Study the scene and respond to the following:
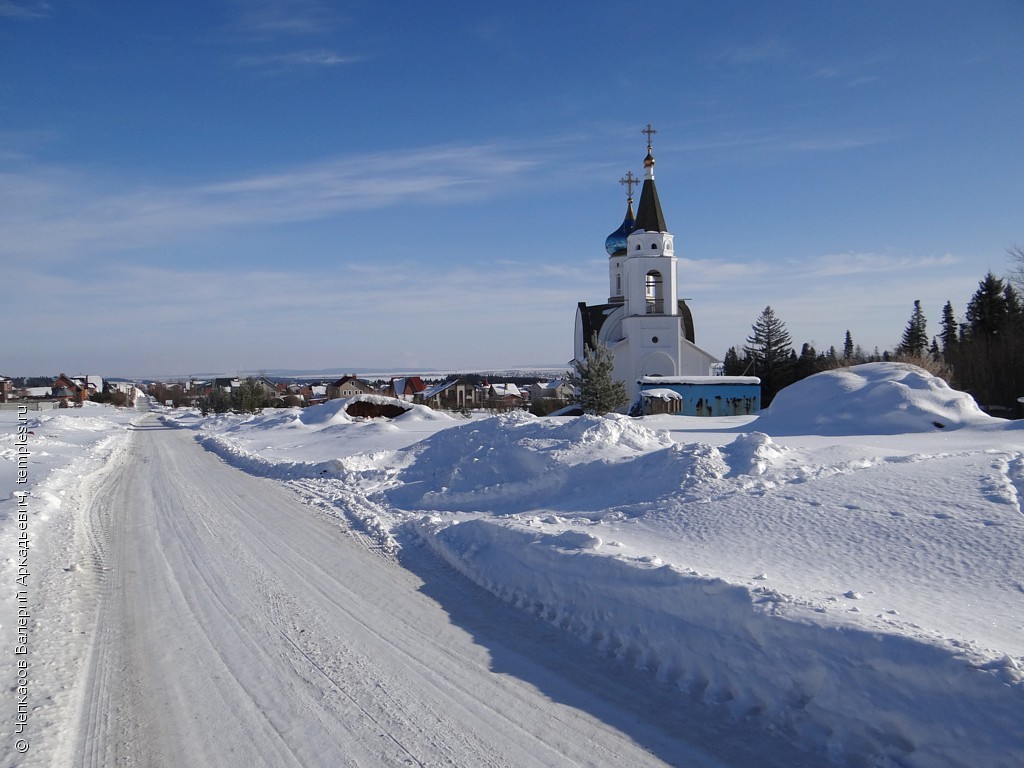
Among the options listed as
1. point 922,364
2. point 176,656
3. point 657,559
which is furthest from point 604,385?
point 176,656

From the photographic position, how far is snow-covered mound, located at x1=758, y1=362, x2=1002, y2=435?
17.4 metres

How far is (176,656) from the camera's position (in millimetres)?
5324

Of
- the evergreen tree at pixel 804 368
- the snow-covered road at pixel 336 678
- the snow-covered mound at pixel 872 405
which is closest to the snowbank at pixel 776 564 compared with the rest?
the snow-covered road at pixel 336 678

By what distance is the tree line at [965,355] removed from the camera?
3469 centimetres

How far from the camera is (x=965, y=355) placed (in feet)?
135

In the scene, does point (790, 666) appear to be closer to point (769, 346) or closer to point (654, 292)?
point (654, 292)

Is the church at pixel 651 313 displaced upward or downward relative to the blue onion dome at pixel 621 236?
downward

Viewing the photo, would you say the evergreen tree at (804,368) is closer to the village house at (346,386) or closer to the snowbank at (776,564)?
the snowbank at (776,564)

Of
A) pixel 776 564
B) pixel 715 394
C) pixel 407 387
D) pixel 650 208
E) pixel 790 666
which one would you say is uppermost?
pixel 650 208

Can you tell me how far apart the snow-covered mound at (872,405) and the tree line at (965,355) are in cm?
962

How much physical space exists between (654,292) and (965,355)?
67.9ft

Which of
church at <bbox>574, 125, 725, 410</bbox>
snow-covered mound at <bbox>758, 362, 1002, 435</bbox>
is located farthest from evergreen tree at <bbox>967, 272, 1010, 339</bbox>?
snow-covered mound at <bbox>758, 362, 1002, 435</bbox>

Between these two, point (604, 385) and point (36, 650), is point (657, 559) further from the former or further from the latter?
point (604, 385)

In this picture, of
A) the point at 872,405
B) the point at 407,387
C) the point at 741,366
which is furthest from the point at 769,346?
the point at 407,387
